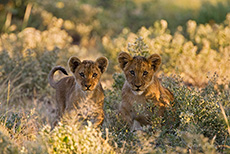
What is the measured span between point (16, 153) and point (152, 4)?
43.1 ft

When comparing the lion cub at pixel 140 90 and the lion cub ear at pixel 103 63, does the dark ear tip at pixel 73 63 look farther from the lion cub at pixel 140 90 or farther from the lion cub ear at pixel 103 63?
the lion cub at pixel 140 90

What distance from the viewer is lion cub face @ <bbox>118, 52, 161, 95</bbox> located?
4.96 m

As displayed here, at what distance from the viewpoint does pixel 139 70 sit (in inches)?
199

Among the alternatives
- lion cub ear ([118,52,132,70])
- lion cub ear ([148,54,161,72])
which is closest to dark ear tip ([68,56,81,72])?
lion cub ear ([118,52,132,70])

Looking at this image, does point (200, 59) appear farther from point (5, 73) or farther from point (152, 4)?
point (152, 4)

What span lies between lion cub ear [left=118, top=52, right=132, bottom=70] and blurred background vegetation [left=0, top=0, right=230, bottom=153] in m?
0.70

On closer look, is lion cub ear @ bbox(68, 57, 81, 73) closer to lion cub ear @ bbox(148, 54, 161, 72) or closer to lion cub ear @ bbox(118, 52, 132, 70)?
lion cub ear @ bbox(118, 52, 132, 70)

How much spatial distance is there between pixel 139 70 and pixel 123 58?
13.3 inches

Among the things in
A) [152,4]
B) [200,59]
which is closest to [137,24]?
[152,4]

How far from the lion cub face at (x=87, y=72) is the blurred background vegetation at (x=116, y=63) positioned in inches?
20.3

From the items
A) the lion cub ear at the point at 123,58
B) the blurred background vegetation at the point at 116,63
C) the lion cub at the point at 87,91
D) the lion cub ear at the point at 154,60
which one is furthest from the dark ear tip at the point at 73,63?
the lion cub ear at the point at 154,60

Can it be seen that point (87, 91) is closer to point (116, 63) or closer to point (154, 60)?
point (154, 60)

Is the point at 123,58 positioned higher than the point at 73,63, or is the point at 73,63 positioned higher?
the point at 123,58

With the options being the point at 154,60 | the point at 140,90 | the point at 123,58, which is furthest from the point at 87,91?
the point at 154,60
